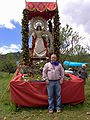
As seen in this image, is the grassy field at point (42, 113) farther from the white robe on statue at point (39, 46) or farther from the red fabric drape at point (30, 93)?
the white robe on statue at point (39, 46)

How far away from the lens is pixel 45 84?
18.8 feet

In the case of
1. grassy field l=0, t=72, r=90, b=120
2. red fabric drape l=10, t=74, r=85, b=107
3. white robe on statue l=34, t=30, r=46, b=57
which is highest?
white robe on statue l=34, t=30, r=46, b=57

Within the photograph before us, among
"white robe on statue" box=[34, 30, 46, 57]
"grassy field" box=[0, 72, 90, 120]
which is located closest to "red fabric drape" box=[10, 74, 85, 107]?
"grassy field" box=[0, 72, 90, 120]

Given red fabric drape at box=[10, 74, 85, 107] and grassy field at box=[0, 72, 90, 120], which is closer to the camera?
grassy field at box=[0, 72, 90, 120]

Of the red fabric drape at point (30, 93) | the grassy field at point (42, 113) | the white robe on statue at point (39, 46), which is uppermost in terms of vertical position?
the white robe on statue at point (39, 46)

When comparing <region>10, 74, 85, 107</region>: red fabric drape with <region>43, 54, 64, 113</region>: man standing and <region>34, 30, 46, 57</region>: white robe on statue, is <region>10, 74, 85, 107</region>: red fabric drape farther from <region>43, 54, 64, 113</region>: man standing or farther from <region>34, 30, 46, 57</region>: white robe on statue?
<region>34, 30, 46, 57</region>: white robe on statue

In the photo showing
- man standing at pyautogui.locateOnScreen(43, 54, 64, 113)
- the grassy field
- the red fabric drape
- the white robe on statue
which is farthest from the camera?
the white robe on statue

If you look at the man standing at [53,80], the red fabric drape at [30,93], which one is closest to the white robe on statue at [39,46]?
the red fabric drape at [30,93]

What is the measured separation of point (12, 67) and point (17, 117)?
25.8 m

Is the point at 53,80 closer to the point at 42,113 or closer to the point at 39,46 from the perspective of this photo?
the point at 42,113

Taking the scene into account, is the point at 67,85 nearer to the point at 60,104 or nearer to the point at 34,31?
the point at 60,104

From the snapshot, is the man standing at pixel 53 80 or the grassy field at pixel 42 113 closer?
the grassy field at pixel 42 113

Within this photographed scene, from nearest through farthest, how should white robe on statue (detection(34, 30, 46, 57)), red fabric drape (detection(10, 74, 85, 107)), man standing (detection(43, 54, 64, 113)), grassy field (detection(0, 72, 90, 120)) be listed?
1. grassy field (detection(0, 72, 90, 120))
2. man standing (detection(43, 54, 64, 113))
3. red fabric drape (detection(10, 74, 85, 107))
4. white robe on statue (detection(34, 30, 46, 57))

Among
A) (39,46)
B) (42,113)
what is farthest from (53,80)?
(39,46)
